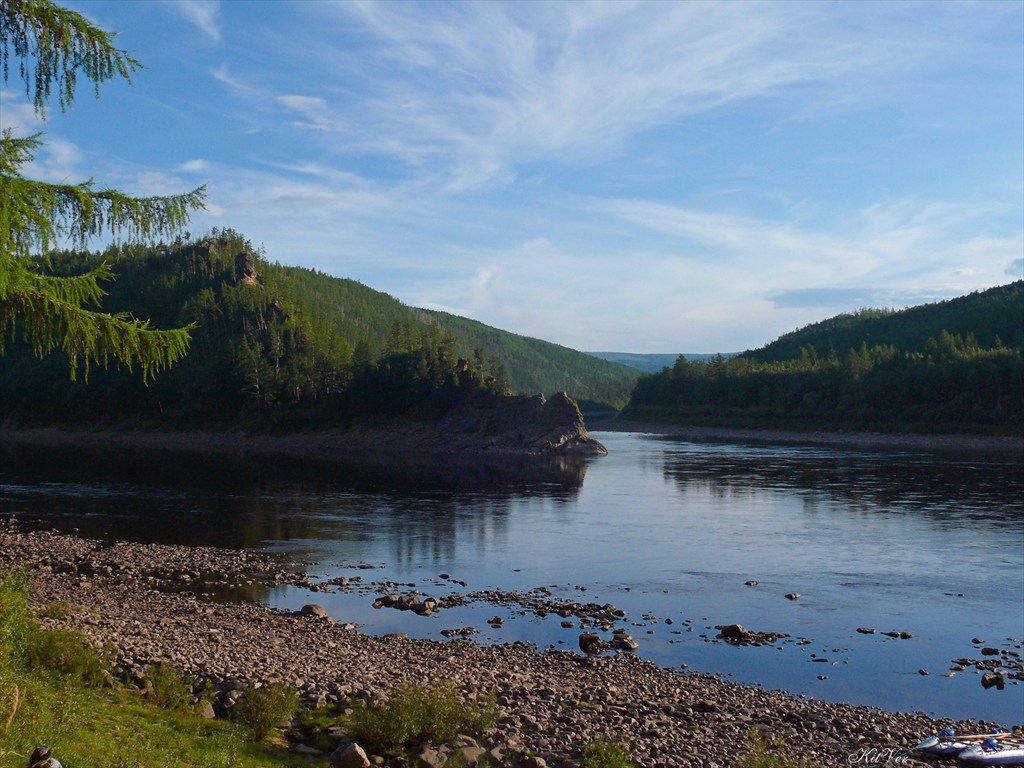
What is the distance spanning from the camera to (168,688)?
14258 mm

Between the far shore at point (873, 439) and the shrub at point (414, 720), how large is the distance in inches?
3826

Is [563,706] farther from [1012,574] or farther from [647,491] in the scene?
[647,491]

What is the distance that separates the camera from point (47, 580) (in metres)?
28.4

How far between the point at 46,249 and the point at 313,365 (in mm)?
128760

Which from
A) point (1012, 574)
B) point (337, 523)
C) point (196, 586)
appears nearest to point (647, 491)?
point (337, 523)

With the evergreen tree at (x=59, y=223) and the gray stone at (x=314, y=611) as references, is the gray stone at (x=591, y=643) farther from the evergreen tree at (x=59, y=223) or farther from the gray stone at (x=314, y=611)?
the evergreen tree at (x=59, y=223)

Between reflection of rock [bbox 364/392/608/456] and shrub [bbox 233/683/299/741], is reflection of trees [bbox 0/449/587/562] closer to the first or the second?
reflection of rock [bbox 364/392/608/456]

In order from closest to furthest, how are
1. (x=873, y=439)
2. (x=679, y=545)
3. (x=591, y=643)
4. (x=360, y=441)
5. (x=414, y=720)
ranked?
1. (x=414, y=720)
2. (x=591, y=643)
3. (x=679, y=545)
4. (x=873, y=439)
5. (x=360, y=441)

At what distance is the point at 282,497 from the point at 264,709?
47873 mm

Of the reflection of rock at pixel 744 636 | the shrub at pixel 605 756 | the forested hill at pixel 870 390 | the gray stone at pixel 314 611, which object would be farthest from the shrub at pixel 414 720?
the forested hill at pixel 870 390

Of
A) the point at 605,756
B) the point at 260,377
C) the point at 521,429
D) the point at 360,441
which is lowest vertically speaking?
the point at 605,756

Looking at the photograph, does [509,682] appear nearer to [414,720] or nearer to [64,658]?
[414,720]

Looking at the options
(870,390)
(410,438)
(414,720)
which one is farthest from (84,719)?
(870,390)

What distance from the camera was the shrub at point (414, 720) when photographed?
44.3 feet
